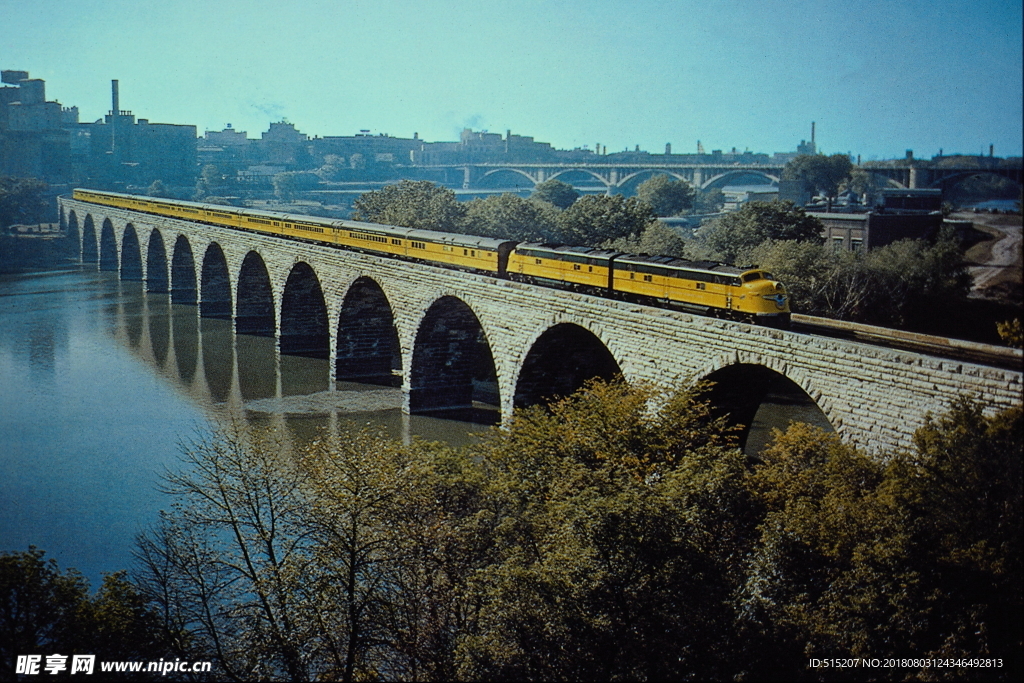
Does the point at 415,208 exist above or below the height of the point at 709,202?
below

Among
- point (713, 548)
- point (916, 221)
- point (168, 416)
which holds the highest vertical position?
point (916, 221)

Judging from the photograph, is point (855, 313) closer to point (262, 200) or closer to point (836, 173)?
point (836, 173)

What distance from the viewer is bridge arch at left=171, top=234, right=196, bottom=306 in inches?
2788

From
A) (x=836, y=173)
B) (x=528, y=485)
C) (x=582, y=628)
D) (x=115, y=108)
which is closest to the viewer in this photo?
(x=582, y=628)

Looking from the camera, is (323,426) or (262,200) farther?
(262,200)

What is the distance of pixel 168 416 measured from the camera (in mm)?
38062

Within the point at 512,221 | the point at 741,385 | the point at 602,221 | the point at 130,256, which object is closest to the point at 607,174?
the point at 512,221

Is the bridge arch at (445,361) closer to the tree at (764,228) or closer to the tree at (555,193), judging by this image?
the tree at (764,228)

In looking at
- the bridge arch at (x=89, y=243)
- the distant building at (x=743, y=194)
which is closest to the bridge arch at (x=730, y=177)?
the distant building at (x=743, y=194)

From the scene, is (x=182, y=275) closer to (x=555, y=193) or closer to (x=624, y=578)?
(x=555, y=193)

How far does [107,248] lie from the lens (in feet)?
309

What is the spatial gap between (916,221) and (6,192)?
99716mm

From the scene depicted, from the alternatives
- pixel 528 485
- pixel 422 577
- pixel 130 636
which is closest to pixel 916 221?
pixel 528 485

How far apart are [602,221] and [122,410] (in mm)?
34137
